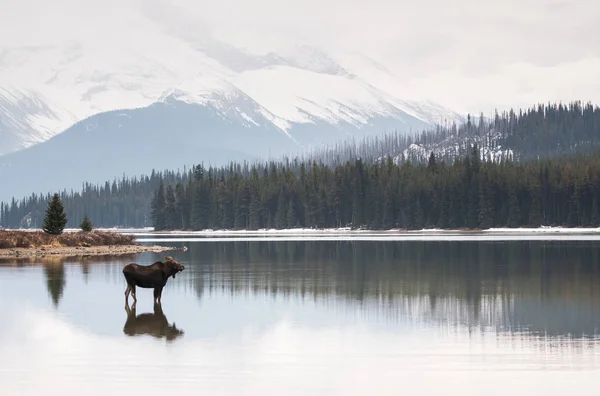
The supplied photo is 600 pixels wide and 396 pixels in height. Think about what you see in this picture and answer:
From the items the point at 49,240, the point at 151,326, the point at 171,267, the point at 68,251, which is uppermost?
the point at 49,240

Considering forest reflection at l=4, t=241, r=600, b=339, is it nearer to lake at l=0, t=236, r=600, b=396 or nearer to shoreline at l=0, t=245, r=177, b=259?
lake at l=0, t=236, r=600, b=396

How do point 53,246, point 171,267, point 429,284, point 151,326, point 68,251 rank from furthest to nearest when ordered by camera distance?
point 53,246
point 68,251
point 429,284
point 171,267
point 151,326

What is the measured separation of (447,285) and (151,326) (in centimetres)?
1749

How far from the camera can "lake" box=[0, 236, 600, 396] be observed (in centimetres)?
2133

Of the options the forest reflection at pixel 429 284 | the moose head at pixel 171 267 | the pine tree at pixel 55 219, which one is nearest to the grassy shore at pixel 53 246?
the pine tree at pixel 55 219

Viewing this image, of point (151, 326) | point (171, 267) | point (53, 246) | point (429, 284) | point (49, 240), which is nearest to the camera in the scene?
point (151, 326)

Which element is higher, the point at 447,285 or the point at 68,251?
the point at 68,251

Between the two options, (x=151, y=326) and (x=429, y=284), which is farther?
(x=429, y=284)

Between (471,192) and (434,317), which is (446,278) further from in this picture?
(471,192)

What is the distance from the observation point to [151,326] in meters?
31.0

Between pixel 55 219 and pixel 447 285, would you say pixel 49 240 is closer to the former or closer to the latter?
pixel 55 219

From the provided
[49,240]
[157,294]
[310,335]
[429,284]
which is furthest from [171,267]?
[49,240]

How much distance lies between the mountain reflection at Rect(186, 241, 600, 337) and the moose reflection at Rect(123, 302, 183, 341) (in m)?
6.99

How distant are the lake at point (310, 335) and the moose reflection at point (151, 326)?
78 millimetres
